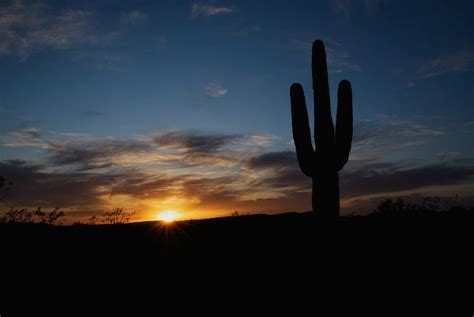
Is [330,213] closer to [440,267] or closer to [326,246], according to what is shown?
[326,246]

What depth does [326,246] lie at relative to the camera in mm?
10562

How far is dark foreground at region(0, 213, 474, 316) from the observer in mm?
8547

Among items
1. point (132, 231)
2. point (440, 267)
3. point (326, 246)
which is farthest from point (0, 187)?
point (440, 267)

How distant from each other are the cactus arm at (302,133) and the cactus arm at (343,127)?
75 cm

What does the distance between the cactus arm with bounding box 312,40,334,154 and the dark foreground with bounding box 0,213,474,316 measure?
1.96 meters

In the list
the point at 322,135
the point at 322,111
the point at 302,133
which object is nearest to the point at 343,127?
the point at 322,135

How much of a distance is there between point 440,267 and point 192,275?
515 centimetres

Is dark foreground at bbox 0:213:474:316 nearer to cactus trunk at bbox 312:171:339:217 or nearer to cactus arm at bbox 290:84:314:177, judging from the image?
cactus trunk at bbox 312:171:339:217

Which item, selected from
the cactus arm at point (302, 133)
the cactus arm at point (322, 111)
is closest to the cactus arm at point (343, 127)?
the cactus arm at point (322, 111)

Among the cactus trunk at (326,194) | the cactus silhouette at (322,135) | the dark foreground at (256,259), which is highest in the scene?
the cactus silhouette at (322,135)

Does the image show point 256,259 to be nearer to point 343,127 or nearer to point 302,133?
point 302,133

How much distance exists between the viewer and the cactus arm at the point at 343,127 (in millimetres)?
12164

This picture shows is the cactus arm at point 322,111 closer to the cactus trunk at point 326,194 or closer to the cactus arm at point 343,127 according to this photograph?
the cactus arm at point 343,127

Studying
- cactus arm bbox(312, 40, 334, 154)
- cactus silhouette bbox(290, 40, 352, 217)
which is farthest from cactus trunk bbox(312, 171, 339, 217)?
cactus arm bbox(312, 40, 334, 154)
